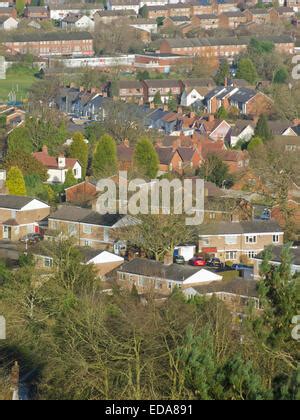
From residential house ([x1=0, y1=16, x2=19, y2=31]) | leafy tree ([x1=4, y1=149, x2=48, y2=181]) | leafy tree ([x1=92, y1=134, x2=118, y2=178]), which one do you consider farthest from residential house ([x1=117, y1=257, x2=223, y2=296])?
residential house ([x1=0, y1=16, x2=19, y2=31])

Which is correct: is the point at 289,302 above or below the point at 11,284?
above

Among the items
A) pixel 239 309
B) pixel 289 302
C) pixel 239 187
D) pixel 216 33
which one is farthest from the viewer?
pixel 216 33

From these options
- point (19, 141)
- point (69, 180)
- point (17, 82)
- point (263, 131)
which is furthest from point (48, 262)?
point (17, 82)

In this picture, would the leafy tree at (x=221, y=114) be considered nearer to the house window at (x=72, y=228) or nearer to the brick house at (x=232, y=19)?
the house window at (x=72, y=228)

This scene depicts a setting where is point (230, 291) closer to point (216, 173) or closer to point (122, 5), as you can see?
point (216, 173)

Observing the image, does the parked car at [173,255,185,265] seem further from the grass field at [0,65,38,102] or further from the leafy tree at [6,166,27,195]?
the grass field at [0,65,38,102]

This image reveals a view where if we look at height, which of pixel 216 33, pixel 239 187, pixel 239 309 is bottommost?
pixel 216 33

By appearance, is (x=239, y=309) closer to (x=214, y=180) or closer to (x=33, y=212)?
(x=33, y=212)
